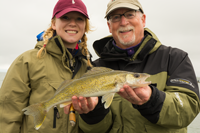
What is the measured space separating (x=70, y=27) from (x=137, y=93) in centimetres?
227

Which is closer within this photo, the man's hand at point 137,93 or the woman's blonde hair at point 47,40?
the man's hand at point 137,93

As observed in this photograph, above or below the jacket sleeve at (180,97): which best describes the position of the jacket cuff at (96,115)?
below

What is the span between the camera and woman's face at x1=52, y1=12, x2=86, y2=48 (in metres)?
3.78

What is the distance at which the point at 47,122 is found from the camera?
327 centimetres

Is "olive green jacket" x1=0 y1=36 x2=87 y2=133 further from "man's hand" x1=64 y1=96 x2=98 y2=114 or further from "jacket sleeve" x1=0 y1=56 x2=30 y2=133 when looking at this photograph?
"man's hand" x1=64 y1=96 x2=98 y2=114

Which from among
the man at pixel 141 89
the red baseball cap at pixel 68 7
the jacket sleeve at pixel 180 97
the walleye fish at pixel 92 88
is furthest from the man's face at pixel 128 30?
the walleye fish at pixel 92 88

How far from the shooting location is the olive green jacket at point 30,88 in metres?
3.20

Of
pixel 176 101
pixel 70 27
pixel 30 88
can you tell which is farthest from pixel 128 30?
pixel 30 88

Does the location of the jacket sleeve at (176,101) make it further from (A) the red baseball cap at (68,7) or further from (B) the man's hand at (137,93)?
(A) the red baseball cap at (68,7)

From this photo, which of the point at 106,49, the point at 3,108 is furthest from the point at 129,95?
the point at 3,108

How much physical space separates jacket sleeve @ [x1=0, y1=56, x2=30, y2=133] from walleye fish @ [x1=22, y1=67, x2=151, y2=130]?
0.60m

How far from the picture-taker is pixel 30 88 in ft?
11.1

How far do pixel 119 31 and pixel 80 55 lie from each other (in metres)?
1.21

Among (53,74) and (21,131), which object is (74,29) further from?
(21,131)
